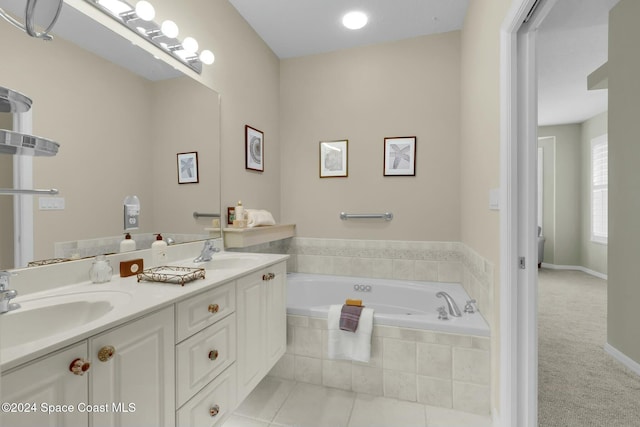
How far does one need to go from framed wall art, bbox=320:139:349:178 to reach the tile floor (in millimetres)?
1824

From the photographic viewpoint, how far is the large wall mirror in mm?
1125

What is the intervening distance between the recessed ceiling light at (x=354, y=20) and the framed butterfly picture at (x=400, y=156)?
970 mm

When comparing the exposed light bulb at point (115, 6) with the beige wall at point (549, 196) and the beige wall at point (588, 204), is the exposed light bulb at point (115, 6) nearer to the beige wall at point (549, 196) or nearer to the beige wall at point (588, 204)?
the beige wall at point (588, 204)

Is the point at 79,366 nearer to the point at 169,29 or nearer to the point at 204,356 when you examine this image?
the point at 204,356

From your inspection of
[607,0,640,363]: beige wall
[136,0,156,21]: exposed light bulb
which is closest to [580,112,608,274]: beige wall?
[607,0,640,363]: beige wall

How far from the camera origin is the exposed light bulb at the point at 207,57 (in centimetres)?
200

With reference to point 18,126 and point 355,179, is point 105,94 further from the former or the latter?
point 355,179

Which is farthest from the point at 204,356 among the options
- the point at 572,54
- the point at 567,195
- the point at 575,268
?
the point at 575,268

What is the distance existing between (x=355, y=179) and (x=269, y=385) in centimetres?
185

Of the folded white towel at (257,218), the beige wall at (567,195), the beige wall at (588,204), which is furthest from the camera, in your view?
the beige wall at (567,195)

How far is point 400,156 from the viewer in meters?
2.77

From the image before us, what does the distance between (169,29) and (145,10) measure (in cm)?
17

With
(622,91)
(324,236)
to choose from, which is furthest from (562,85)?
(324,236)

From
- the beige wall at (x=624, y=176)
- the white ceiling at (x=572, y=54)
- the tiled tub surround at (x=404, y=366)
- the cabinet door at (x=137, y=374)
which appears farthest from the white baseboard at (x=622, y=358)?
the cabinet door at (x=137, y=374)
